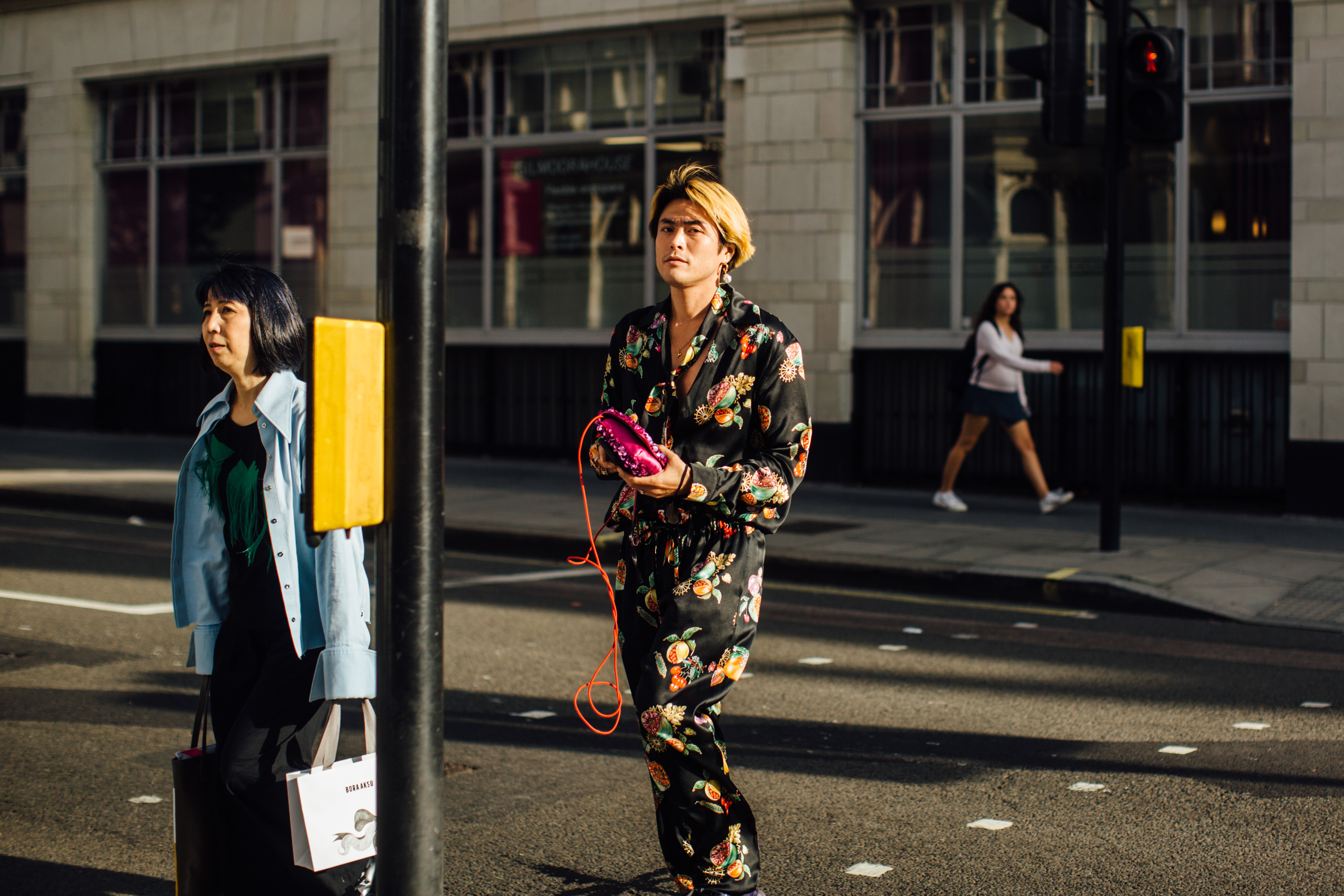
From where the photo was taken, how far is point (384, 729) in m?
2.38

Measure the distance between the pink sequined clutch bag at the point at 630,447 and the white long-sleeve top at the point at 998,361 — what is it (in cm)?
842

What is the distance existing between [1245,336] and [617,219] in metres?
6.19

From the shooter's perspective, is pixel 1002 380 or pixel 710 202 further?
pixel 1002 380

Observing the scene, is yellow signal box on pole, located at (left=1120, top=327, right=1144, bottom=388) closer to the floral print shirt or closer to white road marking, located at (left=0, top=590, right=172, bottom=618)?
white road marking, located at (left=0, top=590, right=172, bottom=618)

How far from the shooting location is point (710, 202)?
335cm

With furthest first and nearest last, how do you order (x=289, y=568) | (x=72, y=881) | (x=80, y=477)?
(x=80, y=477)
(x=72, y=881)
(x=289, y=568)

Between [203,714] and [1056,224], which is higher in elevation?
[1056,224]

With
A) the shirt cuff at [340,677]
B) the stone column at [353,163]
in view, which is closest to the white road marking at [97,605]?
the shirt cuff at [340,677]

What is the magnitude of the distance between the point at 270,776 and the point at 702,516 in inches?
43.9

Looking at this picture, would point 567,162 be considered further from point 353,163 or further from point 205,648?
point 205,648

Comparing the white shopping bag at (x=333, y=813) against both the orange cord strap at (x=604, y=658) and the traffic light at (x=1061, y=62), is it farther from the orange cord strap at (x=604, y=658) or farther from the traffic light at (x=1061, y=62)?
the traffic light at (x=1061, y=62)

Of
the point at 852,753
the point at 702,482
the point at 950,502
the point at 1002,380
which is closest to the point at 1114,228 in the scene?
the point at 1002,380

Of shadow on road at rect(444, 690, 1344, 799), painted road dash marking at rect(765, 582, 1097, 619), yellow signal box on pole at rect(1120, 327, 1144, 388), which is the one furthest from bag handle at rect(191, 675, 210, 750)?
yellow signal box on pole at rect(1120, 327, 1144, 388)

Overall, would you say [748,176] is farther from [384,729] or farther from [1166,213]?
[384,729]
